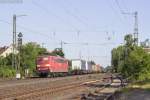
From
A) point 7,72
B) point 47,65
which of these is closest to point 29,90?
point 47,65

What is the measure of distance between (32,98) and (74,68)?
7748 cm

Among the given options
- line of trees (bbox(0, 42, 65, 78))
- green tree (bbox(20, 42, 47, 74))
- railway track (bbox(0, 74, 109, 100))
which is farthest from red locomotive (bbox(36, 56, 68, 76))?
railway track (bbox(0, 74, 109, 100))

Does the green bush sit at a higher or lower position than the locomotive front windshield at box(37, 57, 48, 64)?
lower

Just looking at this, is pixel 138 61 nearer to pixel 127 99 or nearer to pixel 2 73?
pixel 127 99

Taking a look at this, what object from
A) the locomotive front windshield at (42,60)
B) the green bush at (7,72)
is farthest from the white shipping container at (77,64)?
the locomotive front windshield at (42,60)

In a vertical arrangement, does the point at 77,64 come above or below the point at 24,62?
below

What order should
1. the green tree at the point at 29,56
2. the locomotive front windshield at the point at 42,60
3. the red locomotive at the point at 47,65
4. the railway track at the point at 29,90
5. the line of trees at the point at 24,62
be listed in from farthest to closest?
the green tree at the point at 29,56
the line of trees at the point at 24,62
the locomotive front windshield at the point at 42,60
the red locomotive at the point at 47,65
the railway track at the point at 29,90

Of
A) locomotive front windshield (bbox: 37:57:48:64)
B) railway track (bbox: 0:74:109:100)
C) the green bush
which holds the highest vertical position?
locomotive front windshield (bbox: 37:57:48:64)

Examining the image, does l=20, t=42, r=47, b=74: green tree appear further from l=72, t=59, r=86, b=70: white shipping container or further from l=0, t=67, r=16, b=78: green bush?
l=72, t=59, r=86, b=70: white shipping container

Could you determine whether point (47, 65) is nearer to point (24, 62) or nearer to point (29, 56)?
point (24, 62)

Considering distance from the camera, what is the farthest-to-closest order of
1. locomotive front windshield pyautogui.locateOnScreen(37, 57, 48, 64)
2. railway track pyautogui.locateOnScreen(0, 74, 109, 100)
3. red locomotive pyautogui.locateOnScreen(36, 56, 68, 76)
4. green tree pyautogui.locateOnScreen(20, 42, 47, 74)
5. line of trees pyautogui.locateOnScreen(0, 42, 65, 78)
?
green tree pyautogui.locateOnScreen(20, 42, 47, 74) < line of trees pyautogui.locateOnScreen(0, 42, 65, 78) < locomotive front windshield pyautogui.locateOnScreen(37, 57, 48, 64) < red locomotive pyautogui.locateOnScreen(36, 56, 68, 76) < railway track pyautogui.locateOnScreen(0, 74, 109, 100)

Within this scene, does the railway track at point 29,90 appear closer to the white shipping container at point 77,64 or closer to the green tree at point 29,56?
the green tree at point 29,56

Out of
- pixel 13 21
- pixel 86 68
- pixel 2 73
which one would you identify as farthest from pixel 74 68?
pixel 13 21

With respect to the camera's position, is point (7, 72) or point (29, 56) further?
point (29, 56)
